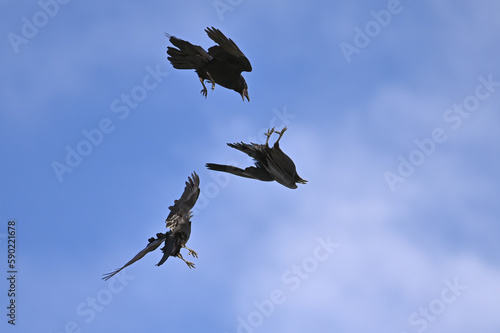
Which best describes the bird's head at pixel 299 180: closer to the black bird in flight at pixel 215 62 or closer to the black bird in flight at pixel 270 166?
the black bird in flight at pixel 270 166

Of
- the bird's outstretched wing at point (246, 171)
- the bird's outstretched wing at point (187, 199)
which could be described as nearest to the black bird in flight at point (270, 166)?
the bird's outstretched wing at point (246, 171)

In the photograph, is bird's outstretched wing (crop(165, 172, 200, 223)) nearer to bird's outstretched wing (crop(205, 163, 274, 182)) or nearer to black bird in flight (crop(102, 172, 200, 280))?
black bird in flight (crop(102, 172, 200, 280))

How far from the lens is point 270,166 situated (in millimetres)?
12367

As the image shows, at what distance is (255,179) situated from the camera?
42.0 ft

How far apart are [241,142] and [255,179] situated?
75cm

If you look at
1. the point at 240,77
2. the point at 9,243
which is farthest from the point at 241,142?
the point at 9,243

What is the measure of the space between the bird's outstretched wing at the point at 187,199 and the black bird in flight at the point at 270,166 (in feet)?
4.43

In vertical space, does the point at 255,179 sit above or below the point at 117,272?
above

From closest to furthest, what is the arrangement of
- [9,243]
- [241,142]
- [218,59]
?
1. [241,142]
2. [218,59]
3. [9,243]

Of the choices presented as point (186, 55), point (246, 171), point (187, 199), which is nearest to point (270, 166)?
point (246, 171)

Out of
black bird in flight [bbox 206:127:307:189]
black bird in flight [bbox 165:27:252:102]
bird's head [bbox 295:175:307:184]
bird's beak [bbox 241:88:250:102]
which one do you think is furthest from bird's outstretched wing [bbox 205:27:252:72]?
bird's head [bbox 295:175:307:184]

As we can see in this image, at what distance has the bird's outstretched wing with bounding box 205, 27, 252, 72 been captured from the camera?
13.0 metres

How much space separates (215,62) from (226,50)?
0.45 metres

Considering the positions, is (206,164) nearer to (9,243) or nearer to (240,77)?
(240,77)
